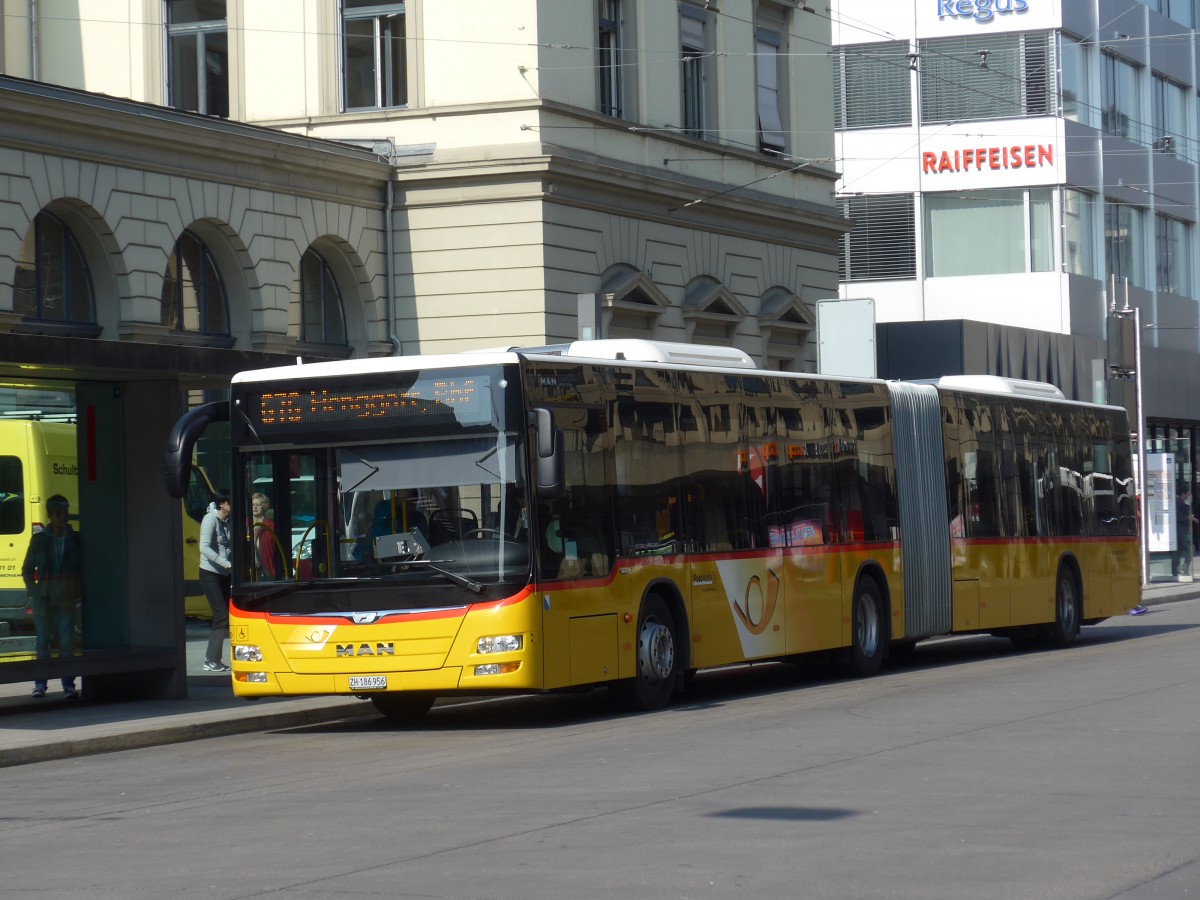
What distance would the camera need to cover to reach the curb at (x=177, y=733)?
14.5 m

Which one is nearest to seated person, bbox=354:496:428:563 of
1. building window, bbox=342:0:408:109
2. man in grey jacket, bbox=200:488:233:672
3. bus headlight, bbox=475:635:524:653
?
bus headlight, bbox=475:635:524:653

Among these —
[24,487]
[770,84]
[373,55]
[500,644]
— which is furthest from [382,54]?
[500,644]

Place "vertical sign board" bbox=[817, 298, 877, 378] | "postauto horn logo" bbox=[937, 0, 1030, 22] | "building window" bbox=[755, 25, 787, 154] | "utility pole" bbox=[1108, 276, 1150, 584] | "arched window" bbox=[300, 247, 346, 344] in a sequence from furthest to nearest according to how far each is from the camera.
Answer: "postauto horn logo" bbox=[937, 0, 1030, 22], "utility pole" bbox=[1108, 276, 1150, 584], "building window" bbox=[755, 25, 787, 154], "arched window" bbox=[300, 247, 346, 344], "vertical sign board" bbox=[817, 298, 877, 378]

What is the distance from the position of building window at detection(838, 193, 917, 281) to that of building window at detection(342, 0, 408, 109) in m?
19.7

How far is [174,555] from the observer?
17984 mm

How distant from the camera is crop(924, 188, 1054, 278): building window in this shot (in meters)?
47.6

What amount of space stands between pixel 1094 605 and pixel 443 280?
36.7 ft

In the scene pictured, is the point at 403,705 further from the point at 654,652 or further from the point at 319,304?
the point at 319,304

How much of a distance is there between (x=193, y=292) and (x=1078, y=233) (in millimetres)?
26105

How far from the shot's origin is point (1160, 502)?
1553 inches

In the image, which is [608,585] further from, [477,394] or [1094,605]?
[1094,605]

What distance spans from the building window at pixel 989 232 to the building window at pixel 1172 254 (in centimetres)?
676

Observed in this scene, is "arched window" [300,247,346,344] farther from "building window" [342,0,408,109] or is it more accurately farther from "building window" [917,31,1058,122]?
"building window" [917,31,1058,122]

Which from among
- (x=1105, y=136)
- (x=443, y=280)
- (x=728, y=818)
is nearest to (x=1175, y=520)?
(x=1105, y=136)
